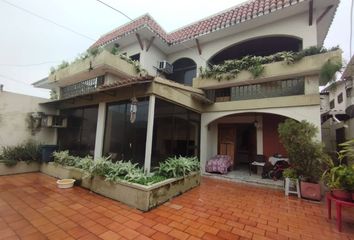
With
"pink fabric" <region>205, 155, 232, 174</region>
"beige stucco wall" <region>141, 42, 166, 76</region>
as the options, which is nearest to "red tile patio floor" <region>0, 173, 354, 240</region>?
"pink fabric" <region>205, 155, 232, 174</region>

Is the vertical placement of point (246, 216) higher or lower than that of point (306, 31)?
lower

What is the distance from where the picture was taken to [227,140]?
10.1 metres

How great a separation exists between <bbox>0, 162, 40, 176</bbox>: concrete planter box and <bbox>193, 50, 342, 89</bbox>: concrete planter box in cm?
825

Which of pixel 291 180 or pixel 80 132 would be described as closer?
pixel 291 180

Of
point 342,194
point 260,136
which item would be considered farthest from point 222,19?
point 342,194

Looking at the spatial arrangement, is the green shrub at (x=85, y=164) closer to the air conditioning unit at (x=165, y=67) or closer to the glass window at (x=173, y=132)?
the glass window at (x=173, y=132)

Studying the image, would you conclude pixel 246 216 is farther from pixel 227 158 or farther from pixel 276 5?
pixel 276 5

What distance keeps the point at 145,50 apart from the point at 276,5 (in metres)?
5.93

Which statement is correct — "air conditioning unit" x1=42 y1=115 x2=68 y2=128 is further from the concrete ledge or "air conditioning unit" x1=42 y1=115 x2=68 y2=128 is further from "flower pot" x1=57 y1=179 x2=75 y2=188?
"flower pot" x1=57 y1=179 x2=75 y2=188

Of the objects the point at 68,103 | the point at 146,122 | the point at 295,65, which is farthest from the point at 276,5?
the point at 68,103

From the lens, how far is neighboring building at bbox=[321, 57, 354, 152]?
767cm

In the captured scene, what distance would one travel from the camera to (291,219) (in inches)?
161

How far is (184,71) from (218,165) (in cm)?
548

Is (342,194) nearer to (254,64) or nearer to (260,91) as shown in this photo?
(260,91)
